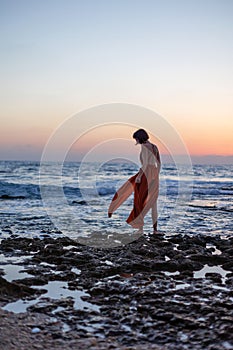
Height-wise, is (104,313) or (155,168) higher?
(155,168)

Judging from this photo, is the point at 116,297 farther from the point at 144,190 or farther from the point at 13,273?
the point at 144,190

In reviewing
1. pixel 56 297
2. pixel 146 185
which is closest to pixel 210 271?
pixel 56 297

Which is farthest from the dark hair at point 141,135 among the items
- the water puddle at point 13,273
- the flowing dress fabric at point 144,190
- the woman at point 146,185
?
the water puddle at point 13,273

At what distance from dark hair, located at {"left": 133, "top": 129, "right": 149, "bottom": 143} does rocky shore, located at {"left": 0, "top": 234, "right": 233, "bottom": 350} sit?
2.41 m

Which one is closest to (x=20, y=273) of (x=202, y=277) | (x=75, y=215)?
(x=202, y=277)

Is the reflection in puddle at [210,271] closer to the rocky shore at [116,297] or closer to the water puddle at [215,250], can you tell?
the rocky shore at [116,297]

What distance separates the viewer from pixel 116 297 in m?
4.56

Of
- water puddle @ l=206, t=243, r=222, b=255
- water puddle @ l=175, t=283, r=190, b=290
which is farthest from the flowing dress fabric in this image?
water puddle @ l=175, t=283, r=190, b=290

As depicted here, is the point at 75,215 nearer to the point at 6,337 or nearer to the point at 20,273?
the point at 20,273

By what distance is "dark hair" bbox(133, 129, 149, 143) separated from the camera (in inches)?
340

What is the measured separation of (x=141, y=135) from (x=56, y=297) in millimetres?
4786

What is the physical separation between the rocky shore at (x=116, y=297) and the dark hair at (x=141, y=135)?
7.90 feet

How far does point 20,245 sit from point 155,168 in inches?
134

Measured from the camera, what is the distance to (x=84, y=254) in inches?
260
